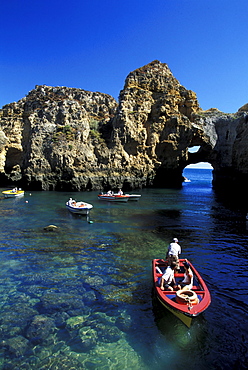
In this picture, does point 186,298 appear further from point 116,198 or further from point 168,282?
point 116,198

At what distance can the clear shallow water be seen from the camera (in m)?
6.93

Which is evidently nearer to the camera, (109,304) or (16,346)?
(16,346)

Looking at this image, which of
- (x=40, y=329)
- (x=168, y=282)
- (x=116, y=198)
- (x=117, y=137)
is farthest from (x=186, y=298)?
(x=117, y=137)

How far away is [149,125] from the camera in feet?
181

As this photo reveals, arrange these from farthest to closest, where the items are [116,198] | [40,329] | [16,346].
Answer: [116,198], [40,329], [16,346]

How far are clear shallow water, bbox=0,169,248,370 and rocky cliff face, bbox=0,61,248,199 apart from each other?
103 feet

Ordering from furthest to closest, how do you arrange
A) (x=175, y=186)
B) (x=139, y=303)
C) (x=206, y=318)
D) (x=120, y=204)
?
(x=175, y=186) → (x=120, y=204) → (x=139, y=303) → (x=206, y=318)

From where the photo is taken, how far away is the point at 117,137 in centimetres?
5247

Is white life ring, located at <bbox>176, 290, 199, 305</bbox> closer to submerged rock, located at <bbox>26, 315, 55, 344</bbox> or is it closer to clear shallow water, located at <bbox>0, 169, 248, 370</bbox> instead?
clear shallow water, located at <bbox>0, 169, 248, 370</bbox>

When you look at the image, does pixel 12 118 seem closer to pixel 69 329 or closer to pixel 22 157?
pixel 22 157

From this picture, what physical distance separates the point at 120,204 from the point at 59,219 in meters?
12.7

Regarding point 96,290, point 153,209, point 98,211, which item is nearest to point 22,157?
point 98,211

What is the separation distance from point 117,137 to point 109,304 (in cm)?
4558

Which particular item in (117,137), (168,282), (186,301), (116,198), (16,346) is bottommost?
(16,346)
